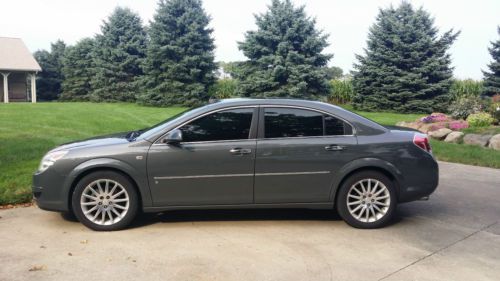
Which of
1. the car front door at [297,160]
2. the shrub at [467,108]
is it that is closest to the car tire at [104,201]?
the car front door at [297,160]

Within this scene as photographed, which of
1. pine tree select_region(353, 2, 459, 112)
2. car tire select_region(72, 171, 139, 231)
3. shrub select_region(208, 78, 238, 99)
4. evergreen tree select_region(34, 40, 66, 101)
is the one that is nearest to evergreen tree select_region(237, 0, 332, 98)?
pine tree select_region(353, 2, 459, 112)

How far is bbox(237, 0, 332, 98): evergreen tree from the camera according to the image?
22.6 m

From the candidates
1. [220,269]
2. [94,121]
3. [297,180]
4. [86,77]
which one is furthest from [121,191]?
[86,77]

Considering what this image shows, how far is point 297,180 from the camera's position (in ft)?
17.1

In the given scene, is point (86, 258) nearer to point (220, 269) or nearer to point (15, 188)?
point (220, 269)

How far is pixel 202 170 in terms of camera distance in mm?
5125

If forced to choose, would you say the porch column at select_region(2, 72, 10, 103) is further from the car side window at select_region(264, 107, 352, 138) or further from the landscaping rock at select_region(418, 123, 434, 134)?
the car side window at select_region(264, 107, 352, 138)

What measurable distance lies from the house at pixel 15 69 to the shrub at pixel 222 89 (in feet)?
45.4

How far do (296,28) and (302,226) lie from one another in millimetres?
18825

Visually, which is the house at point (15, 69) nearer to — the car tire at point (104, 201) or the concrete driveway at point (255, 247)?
the concrete driveway at point (255, 247)

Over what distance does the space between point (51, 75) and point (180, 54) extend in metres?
20.0

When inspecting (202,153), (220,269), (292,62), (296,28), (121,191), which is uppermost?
(296,28)

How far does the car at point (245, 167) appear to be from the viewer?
5086mm

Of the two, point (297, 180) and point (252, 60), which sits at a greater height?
point (252, 60)
